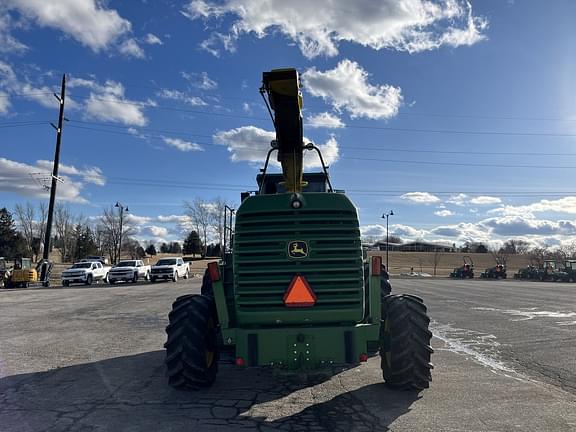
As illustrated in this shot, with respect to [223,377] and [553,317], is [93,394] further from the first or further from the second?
[553,317]

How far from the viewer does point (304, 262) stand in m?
5.55

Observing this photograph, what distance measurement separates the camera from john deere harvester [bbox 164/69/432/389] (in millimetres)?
5367

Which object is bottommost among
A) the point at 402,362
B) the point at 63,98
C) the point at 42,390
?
the point at 42,390

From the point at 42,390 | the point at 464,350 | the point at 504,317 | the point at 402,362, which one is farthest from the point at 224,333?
the point at 504,317

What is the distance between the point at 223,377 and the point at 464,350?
176 inches

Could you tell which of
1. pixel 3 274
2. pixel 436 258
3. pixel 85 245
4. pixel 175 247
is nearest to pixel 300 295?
pixel 3 274

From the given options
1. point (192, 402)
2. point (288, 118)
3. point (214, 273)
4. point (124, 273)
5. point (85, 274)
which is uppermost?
point (288, 118)

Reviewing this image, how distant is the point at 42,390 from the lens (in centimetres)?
618

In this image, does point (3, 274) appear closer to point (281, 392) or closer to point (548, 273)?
point (281, 392)

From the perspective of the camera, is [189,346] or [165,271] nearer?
[189,346]

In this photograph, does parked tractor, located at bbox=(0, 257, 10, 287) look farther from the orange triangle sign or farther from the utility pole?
the orange triangle sign

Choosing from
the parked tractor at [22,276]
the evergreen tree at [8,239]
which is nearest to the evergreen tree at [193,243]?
the evergreen tree at [8,239]

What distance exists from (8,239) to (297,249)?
276 ft

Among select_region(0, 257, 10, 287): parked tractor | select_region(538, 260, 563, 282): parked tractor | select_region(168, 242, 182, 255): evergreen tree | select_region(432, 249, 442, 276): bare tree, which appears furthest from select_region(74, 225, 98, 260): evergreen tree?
select_region(538, 260, 563, 282): parked tractor
